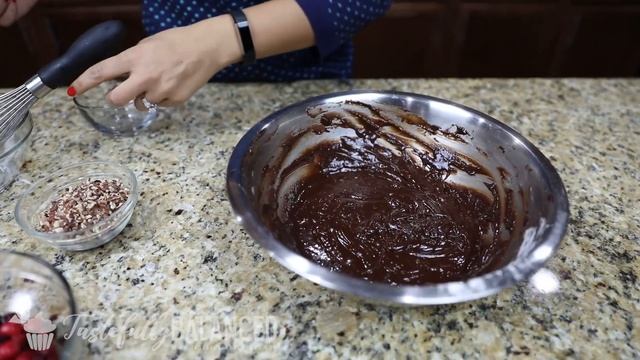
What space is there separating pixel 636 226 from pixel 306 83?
2.84ft

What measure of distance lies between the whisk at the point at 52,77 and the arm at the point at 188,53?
0.05m

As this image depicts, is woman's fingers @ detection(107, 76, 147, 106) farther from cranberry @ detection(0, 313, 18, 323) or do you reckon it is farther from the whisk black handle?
cranberry @ detection(0, 313, 18, 323)

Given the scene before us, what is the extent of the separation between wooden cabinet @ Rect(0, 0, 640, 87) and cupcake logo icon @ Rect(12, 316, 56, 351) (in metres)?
1.82

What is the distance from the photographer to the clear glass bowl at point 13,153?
978 millimetres

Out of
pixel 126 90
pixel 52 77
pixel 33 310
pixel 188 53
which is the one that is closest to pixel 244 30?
pixel 188 53

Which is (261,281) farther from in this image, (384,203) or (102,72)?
(102,72)

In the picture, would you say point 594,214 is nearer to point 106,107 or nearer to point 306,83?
point 306,83

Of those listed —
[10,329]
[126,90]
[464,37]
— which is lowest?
[464,37]

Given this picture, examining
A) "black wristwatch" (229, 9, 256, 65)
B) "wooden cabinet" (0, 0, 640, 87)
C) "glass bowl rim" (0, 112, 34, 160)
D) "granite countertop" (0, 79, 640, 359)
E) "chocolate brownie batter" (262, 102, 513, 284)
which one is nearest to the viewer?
"granite countertop" (0, 79, 640, 359)

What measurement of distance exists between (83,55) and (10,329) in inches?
23.6

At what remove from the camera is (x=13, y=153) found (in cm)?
99

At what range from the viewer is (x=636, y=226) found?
930 mm

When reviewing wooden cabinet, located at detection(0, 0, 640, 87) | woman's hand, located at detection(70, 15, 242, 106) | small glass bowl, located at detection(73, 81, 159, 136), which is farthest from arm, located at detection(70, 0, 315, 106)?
wooden cabinet, located at detection(0, 0, 640, 87)

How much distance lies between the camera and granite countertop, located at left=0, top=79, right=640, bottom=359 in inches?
28.3
